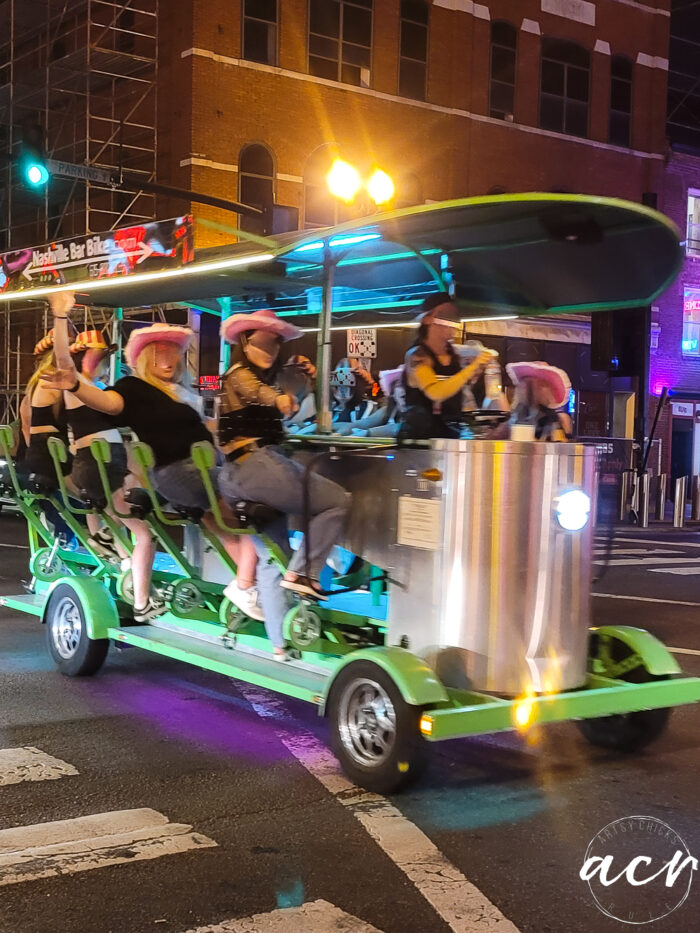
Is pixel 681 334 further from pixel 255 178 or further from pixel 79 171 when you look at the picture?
pixel 79 171

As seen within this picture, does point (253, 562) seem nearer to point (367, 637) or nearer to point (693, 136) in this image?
point (367, 637)

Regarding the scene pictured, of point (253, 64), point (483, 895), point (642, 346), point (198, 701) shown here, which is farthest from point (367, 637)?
point (253, 64)

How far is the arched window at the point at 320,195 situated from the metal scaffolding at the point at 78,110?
3.53m

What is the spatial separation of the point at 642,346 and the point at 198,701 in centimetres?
1818

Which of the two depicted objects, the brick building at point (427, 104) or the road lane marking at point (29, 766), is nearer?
the road lane marking at point (29, 766)

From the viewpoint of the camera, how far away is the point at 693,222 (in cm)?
3086

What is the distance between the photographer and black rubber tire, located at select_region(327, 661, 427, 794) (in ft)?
15.8

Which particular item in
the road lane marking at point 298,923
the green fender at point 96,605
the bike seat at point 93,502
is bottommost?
the road lane marking at point 298,923

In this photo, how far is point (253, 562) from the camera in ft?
20.9

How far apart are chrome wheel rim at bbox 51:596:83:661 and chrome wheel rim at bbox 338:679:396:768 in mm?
2689

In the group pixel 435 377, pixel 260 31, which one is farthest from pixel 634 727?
pixel 260 31

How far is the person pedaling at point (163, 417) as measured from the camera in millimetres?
6758

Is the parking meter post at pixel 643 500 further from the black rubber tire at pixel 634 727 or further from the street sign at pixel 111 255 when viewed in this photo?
the black rubber tire at pixel 634 727

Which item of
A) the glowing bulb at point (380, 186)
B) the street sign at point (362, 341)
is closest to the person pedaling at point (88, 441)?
the street sign at point (362, 341)
